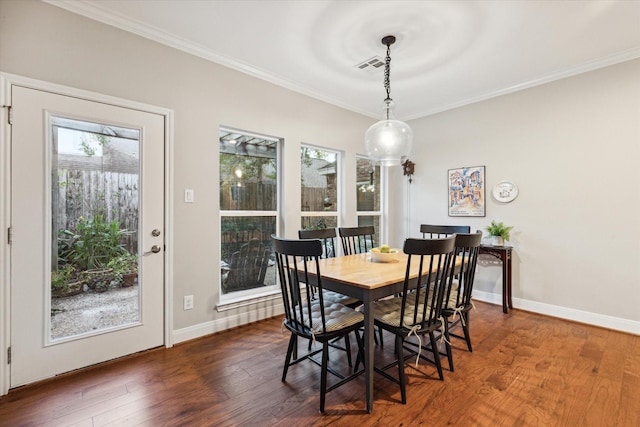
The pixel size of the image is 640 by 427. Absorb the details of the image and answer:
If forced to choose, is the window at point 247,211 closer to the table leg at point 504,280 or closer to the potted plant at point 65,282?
the potted plant at point 65,282

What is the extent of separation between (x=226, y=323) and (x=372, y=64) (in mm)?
3053

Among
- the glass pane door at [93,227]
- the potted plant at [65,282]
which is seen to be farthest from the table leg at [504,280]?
the potted plant at [65,282]

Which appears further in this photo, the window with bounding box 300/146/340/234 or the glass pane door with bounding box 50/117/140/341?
the window with bounding box 300/146/340/234

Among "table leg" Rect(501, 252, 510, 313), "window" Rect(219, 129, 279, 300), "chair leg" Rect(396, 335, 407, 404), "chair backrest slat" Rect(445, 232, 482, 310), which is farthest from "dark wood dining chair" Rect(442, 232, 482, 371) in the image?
"window" Rect(219, 129, 279, 300)

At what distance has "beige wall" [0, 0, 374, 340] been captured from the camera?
201cm

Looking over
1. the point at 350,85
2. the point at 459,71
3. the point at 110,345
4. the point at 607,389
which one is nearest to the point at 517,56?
the point at 459,71

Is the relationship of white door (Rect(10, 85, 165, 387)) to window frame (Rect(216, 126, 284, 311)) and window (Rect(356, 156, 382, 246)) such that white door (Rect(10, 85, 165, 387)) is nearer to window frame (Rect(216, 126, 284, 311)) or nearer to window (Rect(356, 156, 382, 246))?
window frame (Rect(216, 126, 284, 311))

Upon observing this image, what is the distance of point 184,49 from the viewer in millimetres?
2635

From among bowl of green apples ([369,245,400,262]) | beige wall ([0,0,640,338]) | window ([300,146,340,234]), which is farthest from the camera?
window ([300,146,340,234])

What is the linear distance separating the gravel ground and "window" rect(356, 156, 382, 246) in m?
3.02

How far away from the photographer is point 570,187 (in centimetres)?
318

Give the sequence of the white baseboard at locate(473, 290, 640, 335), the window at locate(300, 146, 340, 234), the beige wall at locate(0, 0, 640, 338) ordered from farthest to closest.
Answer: the window at locate(300, 146, 340, 234)
the white baseboard at locate(473, 290, 640, 335)
the beige wall at locate(0, 0, 640, 338)

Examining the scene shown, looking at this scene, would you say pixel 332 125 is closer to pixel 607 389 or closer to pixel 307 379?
pixel 307 379

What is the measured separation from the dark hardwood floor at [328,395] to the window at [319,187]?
173 centimetres
